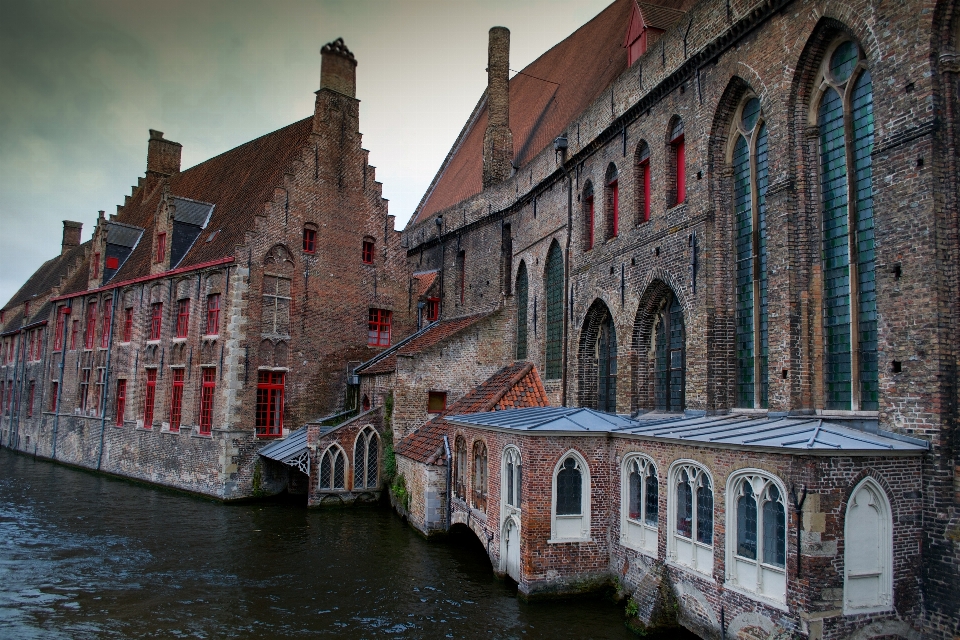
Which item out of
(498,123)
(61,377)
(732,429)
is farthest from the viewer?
(61,377)

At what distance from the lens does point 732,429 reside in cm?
812

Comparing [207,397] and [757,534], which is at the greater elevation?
[207,397]

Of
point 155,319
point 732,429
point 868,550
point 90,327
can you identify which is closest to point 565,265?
point 732,429

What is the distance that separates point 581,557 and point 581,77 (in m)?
13.5

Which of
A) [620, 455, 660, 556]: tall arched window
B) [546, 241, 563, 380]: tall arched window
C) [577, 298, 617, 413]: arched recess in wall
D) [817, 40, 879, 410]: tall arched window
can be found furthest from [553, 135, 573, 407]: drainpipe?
[817, 40, 879, 410]: tall arched window

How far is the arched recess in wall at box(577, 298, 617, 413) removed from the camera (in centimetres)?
1392

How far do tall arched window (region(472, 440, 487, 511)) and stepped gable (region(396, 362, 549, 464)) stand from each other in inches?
73.8

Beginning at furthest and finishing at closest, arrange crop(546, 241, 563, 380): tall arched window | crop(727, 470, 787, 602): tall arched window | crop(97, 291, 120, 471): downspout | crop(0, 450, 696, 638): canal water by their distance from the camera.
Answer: crop(97, 291, 120, 471): downspout < crop(546, 241, 563, 380): tall arched window < crop(0, 450, 696, 638): canal water < crop(727, 470, 787, 602): tall arched window

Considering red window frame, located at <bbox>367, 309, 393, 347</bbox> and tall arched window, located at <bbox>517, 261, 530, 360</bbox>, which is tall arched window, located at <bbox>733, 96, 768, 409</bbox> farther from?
red window frame, located at <bbox>367, 309, 393, 347</bbox>

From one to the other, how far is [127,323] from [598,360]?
662 inches

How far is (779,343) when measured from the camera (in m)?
8.70

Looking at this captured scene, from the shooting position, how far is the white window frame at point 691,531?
7.85 meters

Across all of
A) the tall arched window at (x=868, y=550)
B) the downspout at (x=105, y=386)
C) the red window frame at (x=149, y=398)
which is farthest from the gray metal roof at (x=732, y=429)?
the downspout at (x=105, y=386)

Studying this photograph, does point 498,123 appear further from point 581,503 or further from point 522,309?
point 581,503
